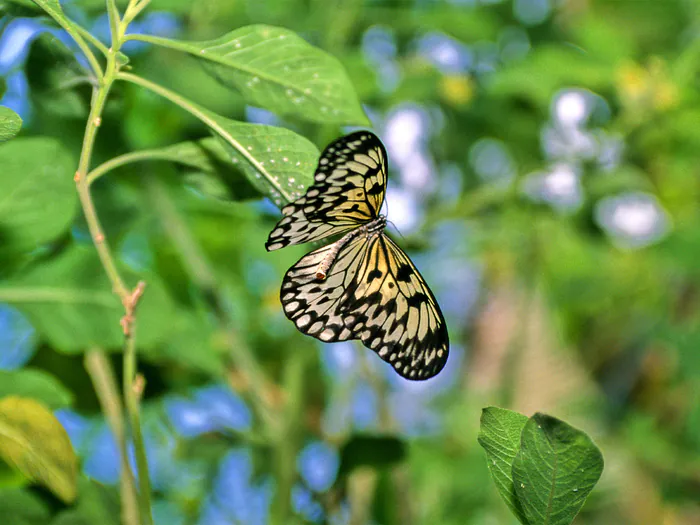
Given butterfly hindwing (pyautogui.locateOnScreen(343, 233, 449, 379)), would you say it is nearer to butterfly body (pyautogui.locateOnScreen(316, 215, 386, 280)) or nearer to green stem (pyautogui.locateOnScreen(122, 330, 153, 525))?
butterfly body (pyautogui.locateOnScreen(316, 215, 386, 280))

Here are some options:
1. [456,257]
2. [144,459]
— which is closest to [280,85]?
[144,459]

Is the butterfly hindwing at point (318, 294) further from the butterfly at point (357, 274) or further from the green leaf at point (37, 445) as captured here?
the green leaf at point (37, 445)

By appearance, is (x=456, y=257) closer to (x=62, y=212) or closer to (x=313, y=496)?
(x=313, y=496)

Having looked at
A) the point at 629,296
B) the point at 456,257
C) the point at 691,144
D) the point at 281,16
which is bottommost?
the point at 629,296

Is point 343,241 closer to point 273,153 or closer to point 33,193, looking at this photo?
point 273,153

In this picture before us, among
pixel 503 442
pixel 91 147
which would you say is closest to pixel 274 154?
pixel 91 147

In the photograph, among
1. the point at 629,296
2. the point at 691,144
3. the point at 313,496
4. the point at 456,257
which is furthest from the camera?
the point at 629,296

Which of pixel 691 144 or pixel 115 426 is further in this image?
pixel 691 144

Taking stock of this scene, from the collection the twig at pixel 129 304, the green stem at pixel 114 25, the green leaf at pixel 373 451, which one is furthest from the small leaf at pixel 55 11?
the green leaf at pixel 373 451
